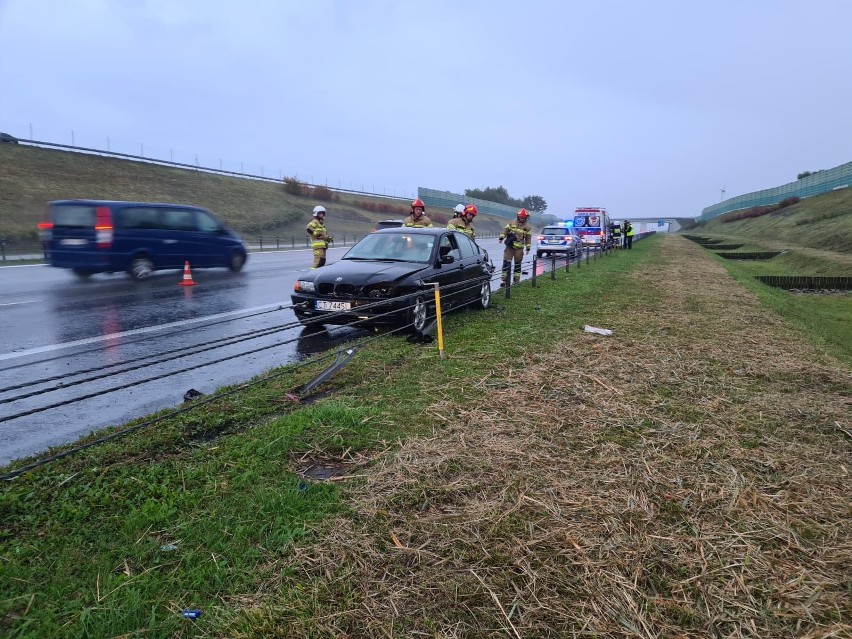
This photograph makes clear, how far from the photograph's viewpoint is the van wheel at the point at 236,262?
1708cm

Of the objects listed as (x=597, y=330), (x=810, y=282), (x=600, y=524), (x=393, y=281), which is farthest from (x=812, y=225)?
(x=600, y=524)

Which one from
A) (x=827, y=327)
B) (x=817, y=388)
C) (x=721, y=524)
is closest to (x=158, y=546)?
(x=721, y=524)

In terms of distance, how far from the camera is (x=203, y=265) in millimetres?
16141

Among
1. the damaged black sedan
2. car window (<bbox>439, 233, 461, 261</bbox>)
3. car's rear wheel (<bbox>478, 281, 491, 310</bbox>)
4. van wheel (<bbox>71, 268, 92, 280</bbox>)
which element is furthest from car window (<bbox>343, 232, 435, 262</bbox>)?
van wheel (<bbox>71, 268, 92, 280</bbox>)

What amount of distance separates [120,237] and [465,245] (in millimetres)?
9067

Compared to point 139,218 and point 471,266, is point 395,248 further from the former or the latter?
point 139,218

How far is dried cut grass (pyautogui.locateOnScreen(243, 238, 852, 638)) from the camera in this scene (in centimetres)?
236

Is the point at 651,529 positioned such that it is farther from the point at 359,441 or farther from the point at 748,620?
the point at 359,441

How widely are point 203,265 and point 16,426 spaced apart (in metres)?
12.2

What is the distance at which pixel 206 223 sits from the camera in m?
16.2

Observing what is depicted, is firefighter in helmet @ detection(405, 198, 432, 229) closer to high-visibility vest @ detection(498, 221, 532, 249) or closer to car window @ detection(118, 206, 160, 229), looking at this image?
high-visibility vest @ detection(498, 221, 532, 249)

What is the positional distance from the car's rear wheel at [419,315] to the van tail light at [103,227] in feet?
31.9

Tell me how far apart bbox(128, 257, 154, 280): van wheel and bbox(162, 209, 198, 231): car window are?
1.13 metres

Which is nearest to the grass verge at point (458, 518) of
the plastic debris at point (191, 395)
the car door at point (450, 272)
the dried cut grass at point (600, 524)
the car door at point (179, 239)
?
the dried cut grass at point (600, 524)
